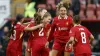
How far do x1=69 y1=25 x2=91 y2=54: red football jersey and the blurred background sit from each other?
6.34m

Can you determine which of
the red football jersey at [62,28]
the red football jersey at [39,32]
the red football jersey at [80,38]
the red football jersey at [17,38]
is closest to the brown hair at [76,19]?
the red football jersey at [80,38]

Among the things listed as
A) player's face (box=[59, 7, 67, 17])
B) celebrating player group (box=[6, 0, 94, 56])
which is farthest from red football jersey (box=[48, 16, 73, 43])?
player's face (box=[59, 7, 67, 17])

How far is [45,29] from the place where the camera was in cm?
1588

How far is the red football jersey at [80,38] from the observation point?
14.9 m

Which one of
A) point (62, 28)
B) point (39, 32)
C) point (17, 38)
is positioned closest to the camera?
point (39, 32)

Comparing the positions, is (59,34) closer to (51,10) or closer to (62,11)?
(62,11)

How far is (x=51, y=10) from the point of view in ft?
74.4

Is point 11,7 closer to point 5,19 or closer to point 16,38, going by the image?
point 5,19

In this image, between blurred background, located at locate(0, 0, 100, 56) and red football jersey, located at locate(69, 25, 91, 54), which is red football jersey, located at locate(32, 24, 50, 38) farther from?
blurred background, located at locate(0, 0, 100, 56)

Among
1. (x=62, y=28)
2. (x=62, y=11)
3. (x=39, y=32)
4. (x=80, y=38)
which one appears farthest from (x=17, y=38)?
(x=80, y=38)

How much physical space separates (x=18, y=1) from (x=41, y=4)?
1.16m

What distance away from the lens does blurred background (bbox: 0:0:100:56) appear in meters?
22.5

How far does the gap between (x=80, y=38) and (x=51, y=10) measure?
25.5 ft

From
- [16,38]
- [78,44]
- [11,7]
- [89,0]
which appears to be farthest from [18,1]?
[78,44]
